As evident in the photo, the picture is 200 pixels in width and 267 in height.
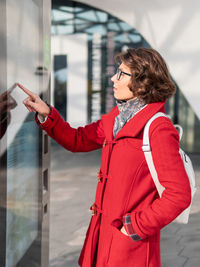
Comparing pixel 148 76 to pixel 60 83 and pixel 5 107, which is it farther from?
pixel 60 83

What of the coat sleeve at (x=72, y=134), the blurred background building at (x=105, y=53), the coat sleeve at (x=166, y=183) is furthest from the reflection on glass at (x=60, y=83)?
the coat sleeve at (x=166, y=183)

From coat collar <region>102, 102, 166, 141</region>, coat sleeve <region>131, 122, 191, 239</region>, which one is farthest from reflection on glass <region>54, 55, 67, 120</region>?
coat sleeve <region>131, 122, 191, 239</region>

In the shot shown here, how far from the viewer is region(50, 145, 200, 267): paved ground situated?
380 centimetres

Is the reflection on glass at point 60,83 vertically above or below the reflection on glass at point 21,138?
below

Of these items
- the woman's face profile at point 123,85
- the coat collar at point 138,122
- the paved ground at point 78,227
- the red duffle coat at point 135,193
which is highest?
the woman's face profile at point 123,85

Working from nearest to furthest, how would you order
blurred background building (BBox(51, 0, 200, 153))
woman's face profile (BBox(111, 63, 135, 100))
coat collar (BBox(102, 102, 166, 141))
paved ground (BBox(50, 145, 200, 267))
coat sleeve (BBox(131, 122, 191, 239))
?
coat sleeve (BBox(131, 122, 191, 239)) → coat collar (BBox(102, 102, 166, 141)) → woman's face profile (BBox(111, 63, 135, 100)) → paved ground (BBox(50, 145, 200, 267)) → blurred background building (BBox(51, 0, 200, 153))

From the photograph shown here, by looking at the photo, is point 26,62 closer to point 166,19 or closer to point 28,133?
point 28,133

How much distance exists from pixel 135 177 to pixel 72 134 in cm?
55

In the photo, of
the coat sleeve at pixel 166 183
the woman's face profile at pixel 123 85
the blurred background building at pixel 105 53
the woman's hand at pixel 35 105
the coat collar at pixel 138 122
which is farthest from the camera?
the blurred background building at pixel 105 53

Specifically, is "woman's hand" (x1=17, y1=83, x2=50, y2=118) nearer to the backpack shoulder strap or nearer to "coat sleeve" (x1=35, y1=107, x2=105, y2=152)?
"coat sleeve" (x1=35, y1=107, x2=105, y2=152)

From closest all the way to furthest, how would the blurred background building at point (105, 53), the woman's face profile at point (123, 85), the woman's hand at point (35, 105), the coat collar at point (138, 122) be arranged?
the coat collar at point (138, 122), the woman's face profile at point (123, 85), the woman's hand at point (35, 105), the blurred background building at point (105, 53)

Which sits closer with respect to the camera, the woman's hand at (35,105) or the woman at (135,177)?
the woman at (135,177)

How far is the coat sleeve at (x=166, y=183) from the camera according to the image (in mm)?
1632

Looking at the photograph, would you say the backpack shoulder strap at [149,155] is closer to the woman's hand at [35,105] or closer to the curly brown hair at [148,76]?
the curly brown hair at [148,76]
